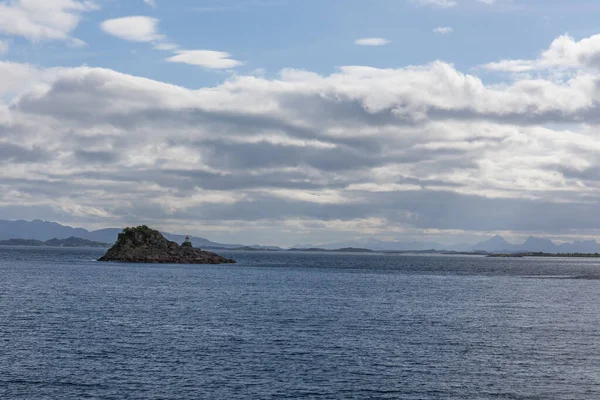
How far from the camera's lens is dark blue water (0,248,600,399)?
44.9m

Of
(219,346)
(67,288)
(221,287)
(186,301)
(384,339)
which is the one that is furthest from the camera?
(221,287)

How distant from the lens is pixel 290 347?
5950 cm

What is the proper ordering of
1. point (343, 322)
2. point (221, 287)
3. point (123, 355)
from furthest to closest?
point (221, 287) → point (343, 322) → point (123, 355)

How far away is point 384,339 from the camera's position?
65.2m

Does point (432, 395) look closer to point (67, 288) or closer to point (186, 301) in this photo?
point (186, 301)

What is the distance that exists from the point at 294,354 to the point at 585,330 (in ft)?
125

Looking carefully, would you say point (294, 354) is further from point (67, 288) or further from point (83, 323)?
point (67, 288)

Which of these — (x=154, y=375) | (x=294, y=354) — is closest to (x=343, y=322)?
(x=294, y=354)

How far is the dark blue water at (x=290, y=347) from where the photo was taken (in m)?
44.9

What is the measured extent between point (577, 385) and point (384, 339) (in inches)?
877

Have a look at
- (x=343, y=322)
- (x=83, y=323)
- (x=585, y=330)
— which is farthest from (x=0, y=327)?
(x=585, y=330)

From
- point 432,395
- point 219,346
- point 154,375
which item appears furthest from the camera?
point 219,346

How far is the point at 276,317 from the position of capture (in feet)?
264

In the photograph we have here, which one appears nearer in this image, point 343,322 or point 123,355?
point 123,355
